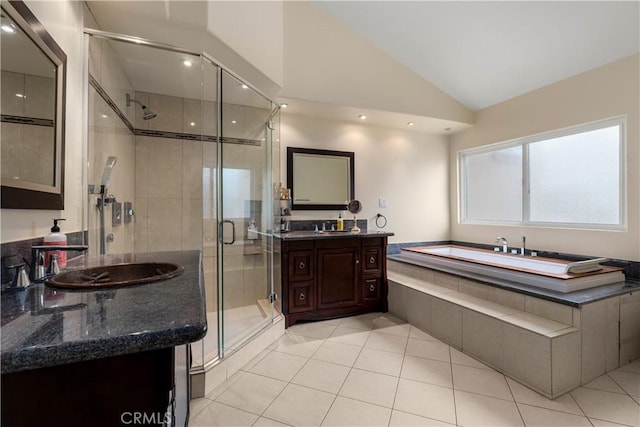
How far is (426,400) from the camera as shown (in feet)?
5.53

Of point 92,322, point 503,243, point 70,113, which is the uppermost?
point 70,113

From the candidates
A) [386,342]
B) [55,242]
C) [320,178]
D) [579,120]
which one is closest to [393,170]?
[320,178]

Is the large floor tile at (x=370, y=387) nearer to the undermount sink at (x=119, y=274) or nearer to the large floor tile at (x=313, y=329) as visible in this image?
the large floor tile at (x=313, y=329)

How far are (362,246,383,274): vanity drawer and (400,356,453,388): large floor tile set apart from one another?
3.31 feet

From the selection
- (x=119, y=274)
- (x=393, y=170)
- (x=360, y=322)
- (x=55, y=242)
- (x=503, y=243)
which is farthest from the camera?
(x=393, y=170)

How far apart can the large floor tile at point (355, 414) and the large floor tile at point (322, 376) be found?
13 cm

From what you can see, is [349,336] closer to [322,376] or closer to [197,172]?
[322,376]

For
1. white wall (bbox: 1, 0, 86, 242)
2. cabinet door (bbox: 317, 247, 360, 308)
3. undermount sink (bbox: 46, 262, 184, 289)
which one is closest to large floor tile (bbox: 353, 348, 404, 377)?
cabinet door (bbox: 317, 247, 360, 308)

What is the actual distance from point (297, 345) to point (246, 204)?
1.44 metres

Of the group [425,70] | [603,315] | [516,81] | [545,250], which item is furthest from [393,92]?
[603,315]

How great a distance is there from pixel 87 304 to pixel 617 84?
A: 389cm

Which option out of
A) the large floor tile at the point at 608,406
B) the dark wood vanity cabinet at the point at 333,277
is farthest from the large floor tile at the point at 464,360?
the dark wood vanity cabinet at the point at 333,277

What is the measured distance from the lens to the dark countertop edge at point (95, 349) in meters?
0.48

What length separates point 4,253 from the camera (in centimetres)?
91
